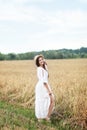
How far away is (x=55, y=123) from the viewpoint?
11.8m

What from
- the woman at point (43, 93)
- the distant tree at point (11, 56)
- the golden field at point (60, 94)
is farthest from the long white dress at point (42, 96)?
the distant tree at point (11, 56)

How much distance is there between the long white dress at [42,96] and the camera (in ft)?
38.9

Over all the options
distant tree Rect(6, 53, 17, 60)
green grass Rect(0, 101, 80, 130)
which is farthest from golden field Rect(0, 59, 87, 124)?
distant tree Rect(6, 53, 17, 60)

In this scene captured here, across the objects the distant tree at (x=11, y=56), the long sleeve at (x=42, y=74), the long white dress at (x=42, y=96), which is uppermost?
the long sleeve at (x=42, y=74)

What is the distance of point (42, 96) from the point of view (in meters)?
12.1

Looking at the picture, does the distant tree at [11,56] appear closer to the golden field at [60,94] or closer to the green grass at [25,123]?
the golden field at [60,94]

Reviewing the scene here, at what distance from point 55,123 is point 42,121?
356 millimetres

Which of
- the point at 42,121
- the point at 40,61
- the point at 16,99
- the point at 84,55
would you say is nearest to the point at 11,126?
the point at 42,121

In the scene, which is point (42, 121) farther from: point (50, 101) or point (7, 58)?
point (7, 58)

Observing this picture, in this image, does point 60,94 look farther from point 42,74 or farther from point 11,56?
point 11,56

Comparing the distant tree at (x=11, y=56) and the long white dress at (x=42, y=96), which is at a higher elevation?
the long white dress at (x=42, y=96)

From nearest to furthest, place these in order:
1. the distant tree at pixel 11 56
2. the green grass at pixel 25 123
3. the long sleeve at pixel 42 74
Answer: the green grass at pixel 25 123 < the long sleeve at pixel 42 74 < the distant tree at pixel 11 56

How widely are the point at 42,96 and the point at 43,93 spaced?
102mm

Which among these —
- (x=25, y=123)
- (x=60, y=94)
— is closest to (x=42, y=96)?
(x=25, y=123)
